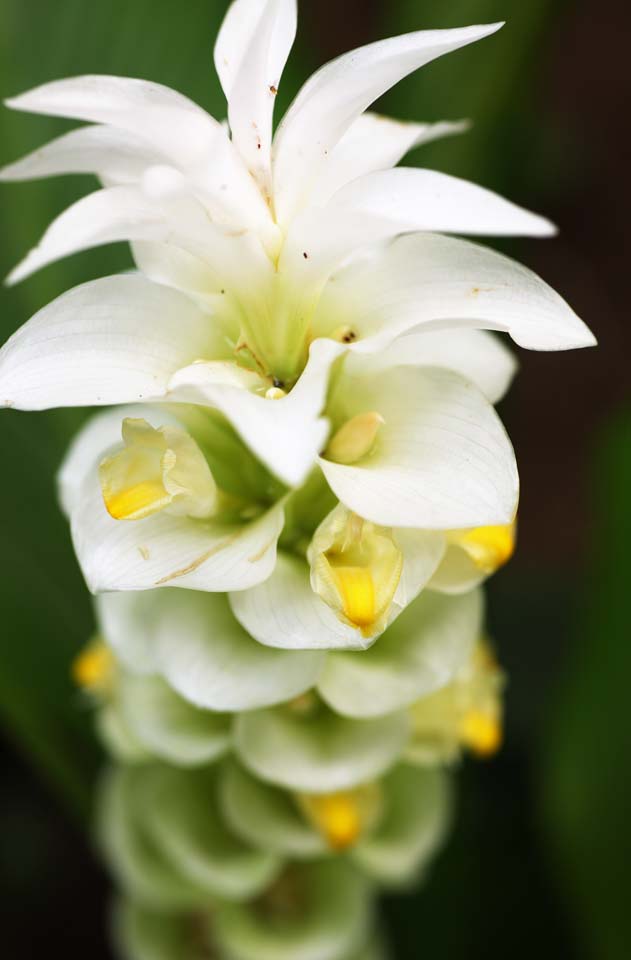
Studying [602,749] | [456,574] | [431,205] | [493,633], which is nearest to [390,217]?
[431,205]

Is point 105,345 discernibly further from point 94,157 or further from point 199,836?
point 199,836

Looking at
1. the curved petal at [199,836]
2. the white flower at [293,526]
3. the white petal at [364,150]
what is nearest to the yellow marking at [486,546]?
the white flower at [293,526]

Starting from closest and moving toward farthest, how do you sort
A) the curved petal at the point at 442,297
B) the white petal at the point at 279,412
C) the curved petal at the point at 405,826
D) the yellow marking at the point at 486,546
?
the white petal at the point at 279,412 → the curved petal at the point at 442,297 → the yellow marking at the point at 486,546 → the curved petal at the point at 405,826

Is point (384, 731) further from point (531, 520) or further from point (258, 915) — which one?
point (531, 520)

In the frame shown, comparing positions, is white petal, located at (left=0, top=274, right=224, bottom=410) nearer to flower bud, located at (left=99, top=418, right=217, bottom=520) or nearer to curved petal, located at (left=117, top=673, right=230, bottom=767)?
flower bud, located at (left=99, top=418, right=217, bottom=520)

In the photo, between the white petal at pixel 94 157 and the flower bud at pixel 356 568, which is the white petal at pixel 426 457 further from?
the white petal at pixel 94 157
